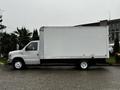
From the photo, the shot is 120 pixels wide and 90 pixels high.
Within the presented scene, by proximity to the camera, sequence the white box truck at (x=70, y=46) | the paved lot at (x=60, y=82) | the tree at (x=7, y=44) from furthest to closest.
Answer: the tree at (x=7, y=44) → the white box truck at (x=70, y=46) → the paved lot at (x=60, y=82)

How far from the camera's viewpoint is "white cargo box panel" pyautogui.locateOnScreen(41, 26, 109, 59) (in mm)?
21203

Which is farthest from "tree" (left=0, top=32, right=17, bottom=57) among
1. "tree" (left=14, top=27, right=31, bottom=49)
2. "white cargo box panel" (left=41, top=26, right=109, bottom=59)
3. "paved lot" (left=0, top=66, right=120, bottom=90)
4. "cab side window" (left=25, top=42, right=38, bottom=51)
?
"paved lot" (left=0, top=66, right=120, bottom=90)

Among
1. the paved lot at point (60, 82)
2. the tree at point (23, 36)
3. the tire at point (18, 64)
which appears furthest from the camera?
the tree at point (23, 36)

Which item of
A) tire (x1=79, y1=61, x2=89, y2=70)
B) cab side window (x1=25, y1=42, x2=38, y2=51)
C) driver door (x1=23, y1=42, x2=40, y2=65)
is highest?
cab side window (x1=25, y1=42, x2=38, y2=51)

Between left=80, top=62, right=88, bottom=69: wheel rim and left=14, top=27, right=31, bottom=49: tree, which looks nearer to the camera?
left=80, top=62, right=88, bottom=69: wheel rim

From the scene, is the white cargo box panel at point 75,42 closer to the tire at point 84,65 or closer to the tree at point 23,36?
the tire at point 84,65

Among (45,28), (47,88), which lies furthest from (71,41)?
(47,88)

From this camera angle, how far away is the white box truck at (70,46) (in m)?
21.2

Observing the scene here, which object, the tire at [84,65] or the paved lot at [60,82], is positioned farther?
the tire at [84,65]

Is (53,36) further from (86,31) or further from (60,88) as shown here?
(60,88)

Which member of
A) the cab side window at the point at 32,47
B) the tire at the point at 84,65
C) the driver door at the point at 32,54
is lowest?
the tire at the point at 84,65

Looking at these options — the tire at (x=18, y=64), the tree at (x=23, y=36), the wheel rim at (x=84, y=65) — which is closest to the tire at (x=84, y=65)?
the wheel rim at (x=84, y=65)

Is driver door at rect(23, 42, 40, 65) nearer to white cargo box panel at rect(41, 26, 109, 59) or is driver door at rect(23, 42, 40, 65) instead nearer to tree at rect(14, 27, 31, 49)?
white cargo box panel at rect(41, 26, 109, 59)

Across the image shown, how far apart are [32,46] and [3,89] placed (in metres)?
10.3
